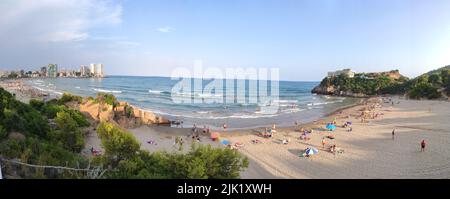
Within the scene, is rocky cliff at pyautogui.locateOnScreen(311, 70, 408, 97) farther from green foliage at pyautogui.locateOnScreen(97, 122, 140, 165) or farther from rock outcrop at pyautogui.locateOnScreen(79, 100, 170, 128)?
green foliage at pyautogui.locateOnScreen(97, 122, 140, 165)

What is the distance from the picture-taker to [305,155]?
17469 mm

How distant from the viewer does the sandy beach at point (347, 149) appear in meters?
14.4

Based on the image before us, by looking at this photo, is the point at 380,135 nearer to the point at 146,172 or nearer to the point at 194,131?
the point at 194,131

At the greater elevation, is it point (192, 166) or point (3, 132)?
point (3, 132)

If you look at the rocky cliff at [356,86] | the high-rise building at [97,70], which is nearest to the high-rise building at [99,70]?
the high-rise building at [97,70]

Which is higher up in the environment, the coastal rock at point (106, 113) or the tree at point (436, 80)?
the tree at point (436, 80)

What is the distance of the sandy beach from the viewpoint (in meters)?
14.4

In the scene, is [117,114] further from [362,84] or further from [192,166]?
[362,84]

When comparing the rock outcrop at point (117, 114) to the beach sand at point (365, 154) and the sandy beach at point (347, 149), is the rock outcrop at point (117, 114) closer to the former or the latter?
the sandy beach at point (347, 149)

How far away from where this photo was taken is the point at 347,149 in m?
→ 19.2

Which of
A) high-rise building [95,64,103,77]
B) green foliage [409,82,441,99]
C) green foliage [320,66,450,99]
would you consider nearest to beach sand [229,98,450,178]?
green foliage [409,82,441,99]

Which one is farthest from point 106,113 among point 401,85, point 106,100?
point 401,85
